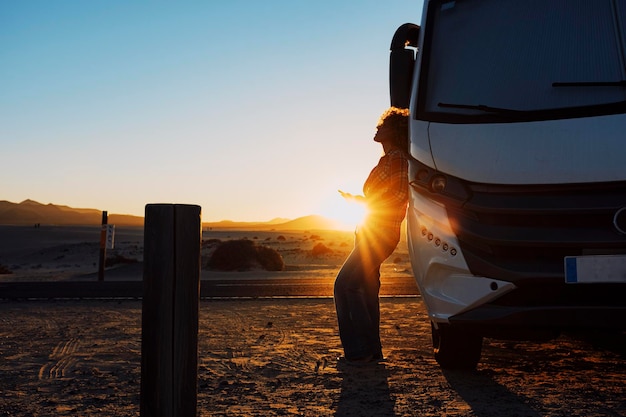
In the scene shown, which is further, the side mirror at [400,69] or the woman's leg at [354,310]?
the woman's leg at [354,310]

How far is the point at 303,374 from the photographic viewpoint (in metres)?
4.98

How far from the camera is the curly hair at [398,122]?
532 centimetres

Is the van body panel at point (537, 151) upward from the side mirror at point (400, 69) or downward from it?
downward

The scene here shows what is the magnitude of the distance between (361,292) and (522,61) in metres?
2.28

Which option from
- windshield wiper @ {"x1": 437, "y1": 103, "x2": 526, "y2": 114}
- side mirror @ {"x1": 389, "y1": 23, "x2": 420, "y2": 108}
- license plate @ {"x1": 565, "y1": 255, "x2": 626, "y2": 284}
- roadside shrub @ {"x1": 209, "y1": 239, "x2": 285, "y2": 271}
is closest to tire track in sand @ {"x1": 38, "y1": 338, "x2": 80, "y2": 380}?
side mirror @ {"x1": 389, "y1": 23, "x2": 420, "y2": 108}

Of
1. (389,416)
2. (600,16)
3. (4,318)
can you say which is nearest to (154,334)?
(389,416)

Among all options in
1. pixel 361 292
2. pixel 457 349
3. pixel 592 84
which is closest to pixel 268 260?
pixel 361 292

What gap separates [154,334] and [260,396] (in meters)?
1.90

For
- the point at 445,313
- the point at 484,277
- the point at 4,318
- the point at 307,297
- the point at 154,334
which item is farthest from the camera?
the point at 307,297

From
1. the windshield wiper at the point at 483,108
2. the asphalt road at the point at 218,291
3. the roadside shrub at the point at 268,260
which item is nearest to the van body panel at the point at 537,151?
the windshield wiper at the point at 483,108

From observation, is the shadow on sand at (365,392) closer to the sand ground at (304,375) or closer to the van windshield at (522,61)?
the sand ground at (304,375)

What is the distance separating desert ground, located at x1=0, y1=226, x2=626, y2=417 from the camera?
13.2ft

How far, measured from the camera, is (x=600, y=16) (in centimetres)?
437

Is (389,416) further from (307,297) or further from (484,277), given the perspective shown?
(307,297)
